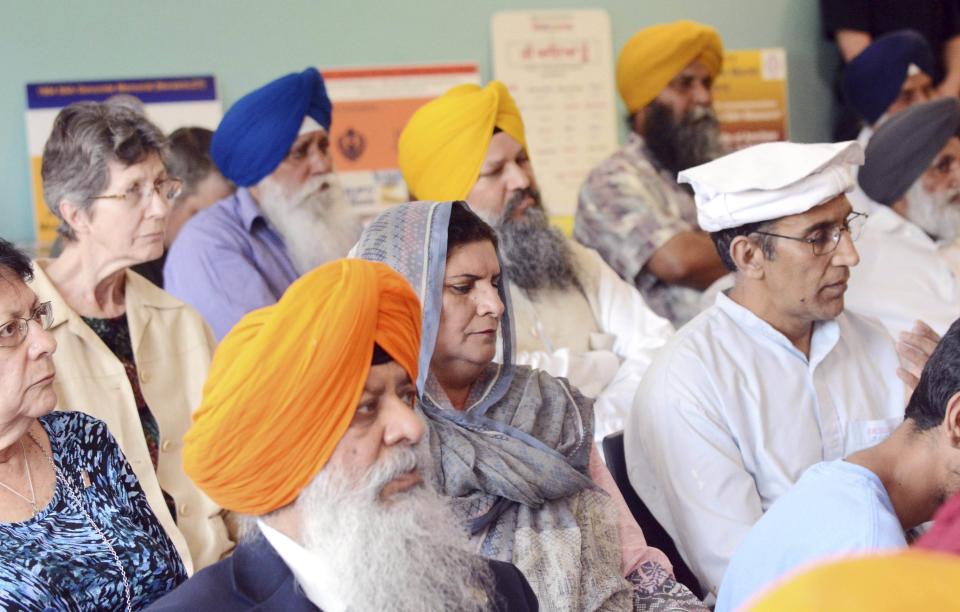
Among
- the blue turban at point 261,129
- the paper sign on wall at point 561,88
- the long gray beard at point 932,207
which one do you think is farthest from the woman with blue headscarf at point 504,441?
the paper sign on wall at point 561,88

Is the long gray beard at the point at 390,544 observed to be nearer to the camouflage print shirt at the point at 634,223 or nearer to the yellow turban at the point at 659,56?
the camouflage print shirt at the point at 634,223

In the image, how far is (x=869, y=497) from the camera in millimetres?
2029

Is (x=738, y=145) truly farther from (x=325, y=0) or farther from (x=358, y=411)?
(x=358, y=411)

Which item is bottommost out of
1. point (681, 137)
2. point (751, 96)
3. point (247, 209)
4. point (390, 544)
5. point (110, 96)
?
point (390, 544)

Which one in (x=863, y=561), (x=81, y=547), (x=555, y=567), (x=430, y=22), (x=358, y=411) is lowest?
(x=555, y=567)

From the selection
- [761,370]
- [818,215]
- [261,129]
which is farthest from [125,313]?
[818,215]

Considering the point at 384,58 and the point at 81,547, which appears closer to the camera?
the point at 81,547

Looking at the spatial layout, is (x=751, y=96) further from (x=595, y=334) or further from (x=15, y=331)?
(x=15, y=331)

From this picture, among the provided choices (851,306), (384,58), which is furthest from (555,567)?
(384,58)

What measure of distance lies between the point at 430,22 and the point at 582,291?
2.07m

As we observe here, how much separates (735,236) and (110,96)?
318 cm

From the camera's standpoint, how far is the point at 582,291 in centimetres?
420

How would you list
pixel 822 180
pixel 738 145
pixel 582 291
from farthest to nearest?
pixel 738 145 → pixel 582 291 → pixel 822 180

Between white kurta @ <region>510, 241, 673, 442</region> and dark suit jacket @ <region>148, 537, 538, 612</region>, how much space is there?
193cm
